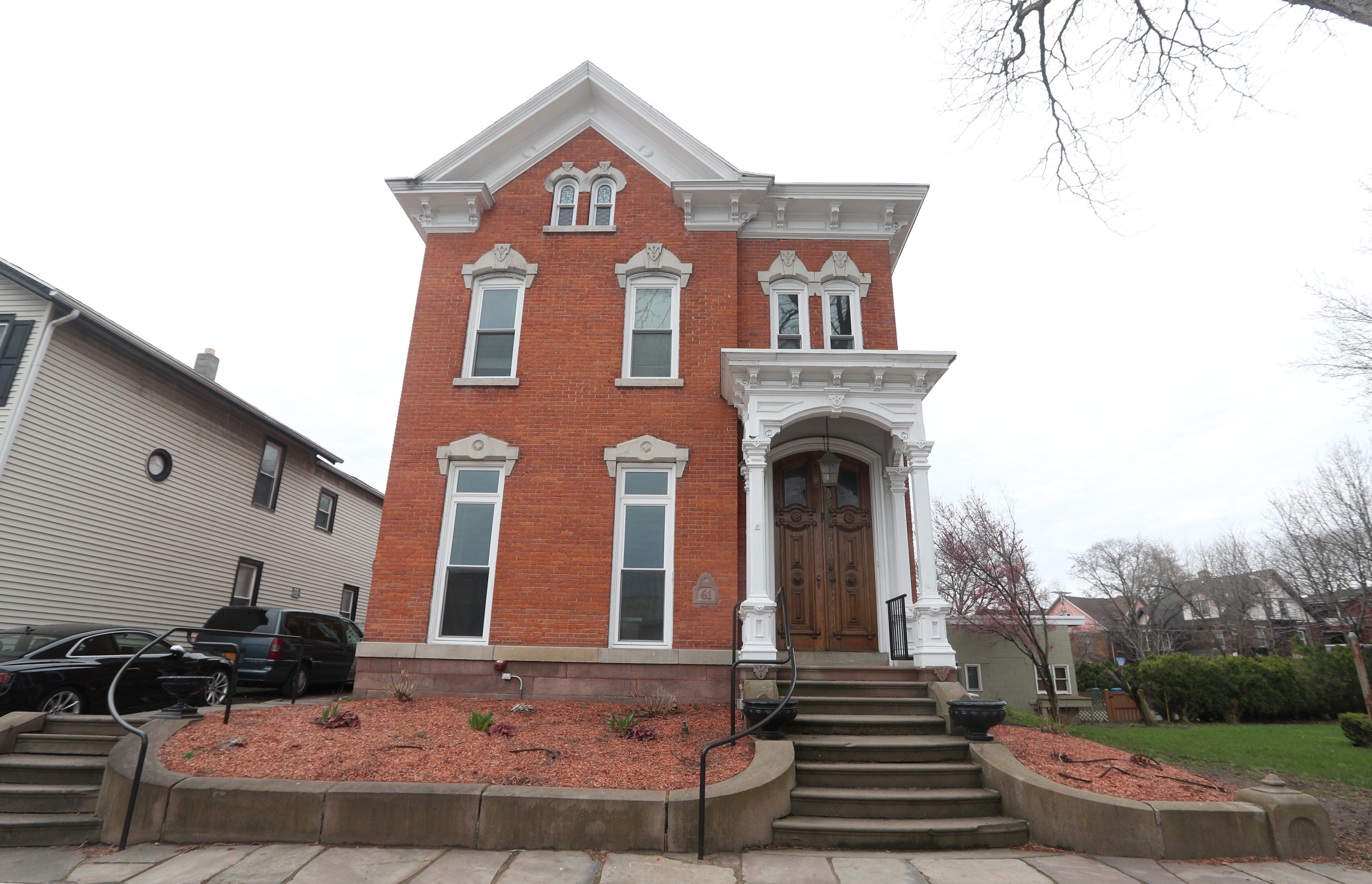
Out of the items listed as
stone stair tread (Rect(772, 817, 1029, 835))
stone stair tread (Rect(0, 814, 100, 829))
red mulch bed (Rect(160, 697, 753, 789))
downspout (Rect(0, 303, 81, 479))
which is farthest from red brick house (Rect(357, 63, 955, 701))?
downspout (Rect(0, 303, 81, 479))

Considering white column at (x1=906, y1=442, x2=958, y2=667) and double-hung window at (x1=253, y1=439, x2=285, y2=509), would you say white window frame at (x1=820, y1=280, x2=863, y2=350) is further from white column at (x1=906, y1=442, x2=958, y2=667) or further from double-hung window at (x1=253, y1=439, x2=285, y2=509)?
double-hung window at (x1=253, y1=439, x2=285, y2=509)

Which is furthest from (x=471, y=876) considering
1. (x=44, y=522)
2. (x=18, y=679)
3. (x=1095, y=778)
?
(x=44, y=522)

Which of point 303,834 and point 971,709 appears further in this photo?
point 971,709

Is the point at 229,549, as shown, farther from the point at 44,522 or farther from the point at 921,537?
the point at 921,537

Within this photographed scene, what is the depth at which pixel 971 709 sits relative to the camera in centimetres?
693

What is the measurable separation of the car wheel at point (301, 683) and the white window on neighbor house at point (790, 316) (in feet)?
29.2

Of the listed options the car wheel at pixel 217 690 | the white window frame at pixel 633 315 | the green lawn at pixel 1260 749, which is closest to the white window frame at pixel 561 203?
the white window frame at pixel 633 315

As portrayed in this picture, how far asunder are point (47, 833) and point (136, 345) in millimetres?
10425

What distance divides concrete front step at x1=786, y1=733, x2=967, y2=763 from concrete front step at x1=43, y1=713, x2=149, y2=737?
6.55m

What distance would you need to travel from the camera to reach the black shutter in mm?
11500

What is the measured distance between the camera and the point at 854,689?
7945 millimetres

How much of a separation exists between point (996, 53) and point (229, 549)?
17882 mm

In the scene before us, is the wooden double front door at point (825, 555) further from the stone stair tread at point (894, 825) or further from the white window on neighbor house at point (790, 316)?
the stone stair tread at point (894, 825)

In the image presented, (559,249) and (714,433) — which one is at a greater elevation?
(559,249)
